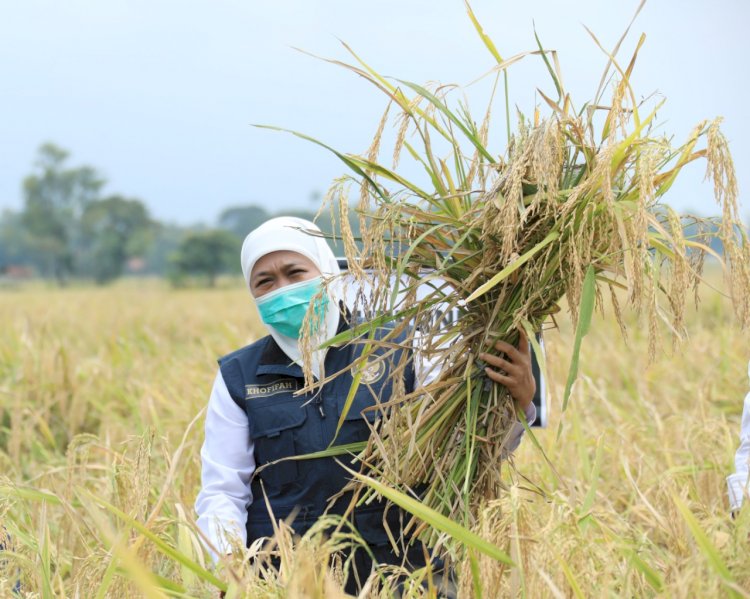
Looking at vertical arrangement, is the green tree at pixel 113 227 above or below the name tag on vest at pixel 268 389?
above

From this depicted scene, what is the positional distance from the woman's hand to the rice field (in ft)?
0.32

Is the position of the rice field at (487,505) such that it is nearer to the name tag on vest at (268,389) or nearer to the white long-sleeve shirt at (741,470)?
the white long-sleeve shirt at (741,470)

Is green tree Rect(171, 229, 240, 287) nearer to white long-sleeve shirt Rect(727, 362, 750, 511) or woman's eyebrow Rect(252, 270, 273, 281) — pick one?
woman's eyebrow Rect(252, 270, 273, 281)

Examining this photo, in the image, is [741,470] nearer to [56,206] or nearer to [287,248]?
[287,248]

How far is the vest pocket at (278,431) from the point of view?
207 cm

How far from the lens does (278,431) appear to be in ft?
6.81

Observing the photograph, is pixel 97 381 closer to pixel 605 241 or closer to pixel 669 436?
pixel 669 436

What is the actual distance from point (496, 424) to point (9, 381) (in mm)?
3401

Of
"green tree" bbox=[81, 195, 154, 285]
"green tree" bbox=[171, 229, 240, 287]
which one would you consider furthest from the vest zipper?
"green tree" bbox=[81, 195, 154, 285]

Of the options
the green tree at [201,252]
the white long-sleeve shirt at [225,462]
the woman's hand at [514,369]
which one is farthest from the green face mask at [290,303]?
the green tree at [201,252]

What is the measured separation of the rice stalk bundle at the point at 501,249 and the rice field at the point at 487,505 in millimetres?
107

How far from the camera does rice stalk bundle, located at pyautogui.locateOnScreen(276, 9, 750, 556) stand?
1334mm

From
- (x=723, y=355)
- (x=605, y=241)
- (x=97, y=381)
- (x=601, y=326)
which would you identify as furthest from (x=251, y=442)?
(x=601, y=326)

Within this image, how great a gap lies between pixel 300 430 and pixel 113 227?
87056 mm
